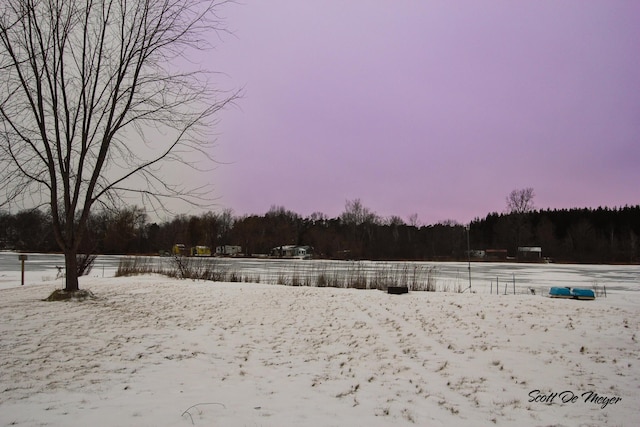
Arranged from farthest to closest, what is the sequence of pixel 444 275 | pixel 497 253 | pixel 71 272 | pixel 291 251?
1. pixel 291 251
2. pixel 497 253
3. pixel 444 275
4. pixel 71 272

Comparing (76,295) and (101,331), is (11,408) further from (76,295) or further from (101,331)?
(76,295)

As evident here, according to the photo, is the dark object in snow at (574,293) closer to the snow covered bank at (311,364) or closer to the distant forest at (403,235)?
the snow covered bank at (311,364)

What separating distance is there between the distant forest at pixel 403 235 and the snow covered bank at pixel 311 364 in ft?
186

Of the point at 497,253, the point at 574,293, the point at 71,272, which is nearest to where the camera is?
the point at 71,272

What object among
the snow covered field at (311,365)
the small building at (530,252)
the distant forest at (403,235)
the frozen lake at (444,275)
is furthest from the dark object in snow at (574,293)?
the small building at (530,252)

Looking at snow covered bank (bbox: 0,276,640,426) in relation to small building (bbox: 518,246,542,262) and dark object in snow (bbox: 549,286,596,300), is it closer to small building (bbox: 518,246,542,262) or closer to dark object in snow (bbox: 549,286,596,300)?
dark object in snow (bbox: 549,286,596,300)

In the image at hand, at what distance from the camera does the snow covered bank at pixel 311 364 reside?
4691mm

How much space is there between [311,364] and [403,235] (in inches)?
4249

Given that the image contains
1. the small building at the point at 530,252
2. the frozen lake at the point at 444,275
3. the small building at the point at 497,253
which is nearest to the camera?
the frozen lake at the point at 444,275

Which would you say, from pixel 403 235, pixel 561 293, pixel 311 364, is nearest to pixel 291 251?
pixel 403 235

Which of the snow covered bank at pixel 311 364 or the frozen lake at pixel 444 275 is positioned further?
the frozen lake at pixel 444 275

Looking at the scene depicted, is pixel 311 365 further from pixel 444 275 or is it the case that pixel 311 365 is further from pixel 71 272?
pixel 444 275

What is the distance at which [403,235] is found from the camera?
4424 inches

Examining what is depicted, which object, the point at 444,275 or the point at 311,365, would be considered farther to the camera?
the point at 444,275
